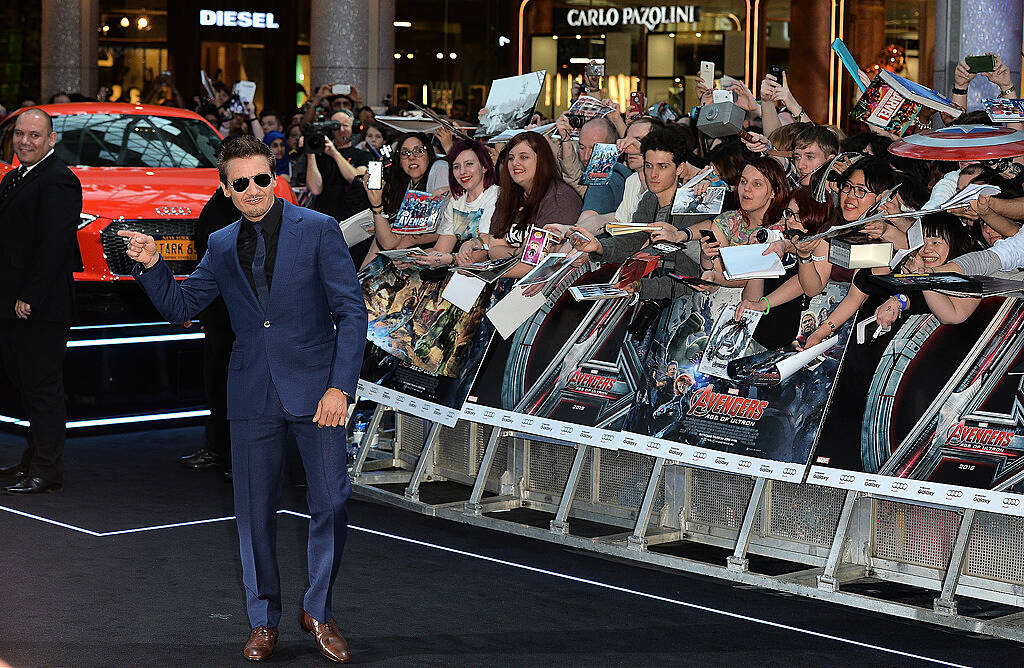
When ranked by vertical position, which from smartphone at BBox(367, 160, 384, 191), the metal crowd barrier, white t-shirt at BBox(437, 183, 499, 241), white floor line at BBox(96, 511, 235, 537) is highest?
smartphone at BBox(367, 160, 384, 191)

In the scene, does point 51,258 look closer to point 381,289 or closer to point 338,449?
point 381,289

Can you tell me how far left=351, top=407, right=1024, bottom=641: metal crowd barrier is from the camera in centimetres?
670

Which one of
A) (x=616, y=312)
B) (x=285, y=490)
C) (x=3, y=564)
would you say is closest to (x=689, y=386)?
(x=616, y=312)

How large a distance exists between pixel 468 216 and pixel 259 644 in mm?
3808

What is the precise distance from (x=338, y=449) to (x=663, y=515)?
259cm

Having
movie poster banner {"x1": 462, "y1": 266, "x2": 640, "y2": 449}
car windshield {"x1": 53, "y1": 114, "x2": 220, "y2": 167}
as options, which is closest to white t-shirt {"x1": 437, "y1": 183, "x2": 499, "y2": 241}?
movie poster banner {"x1": 462, "y1": 266, "x2": 640, "y2": 449}

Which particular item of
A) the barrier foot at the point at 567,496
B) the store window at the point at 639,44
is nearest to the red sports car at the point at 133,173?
the barrier foot at the point at 567,496

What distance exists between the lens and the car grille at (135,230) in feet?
38.9

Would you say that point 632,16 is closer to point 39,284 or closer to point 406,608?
point 39,284

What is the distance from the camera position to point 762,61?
2373 centimetres

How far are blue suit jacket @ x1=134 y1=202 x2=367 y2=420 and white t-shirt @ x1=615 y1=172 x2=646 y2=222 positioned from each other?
2.65 metres

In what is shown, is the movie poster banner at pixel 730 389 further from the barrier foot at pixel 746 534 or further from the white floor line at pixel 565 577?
the white floor line at pixel 565 577

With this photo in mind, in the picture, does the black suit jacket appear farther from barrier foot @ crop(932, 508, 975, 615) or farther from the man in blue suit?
barrier foot @ crop(932, 508, 975, 615)

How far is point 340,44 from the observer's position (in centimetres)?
2006
